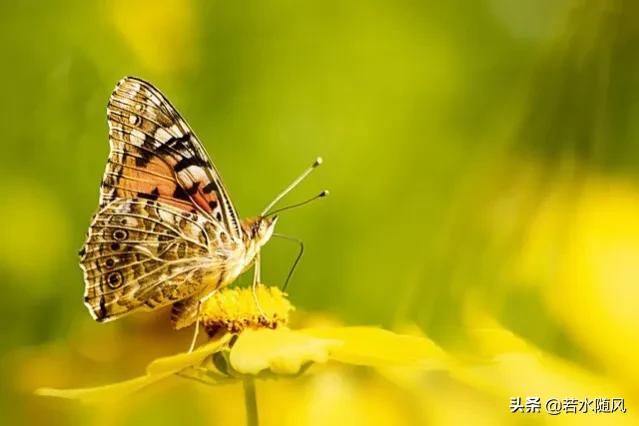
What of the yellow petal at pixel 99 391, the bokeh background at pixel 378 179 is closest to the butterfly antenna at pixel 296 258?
the bokeh background at pixel 378 179

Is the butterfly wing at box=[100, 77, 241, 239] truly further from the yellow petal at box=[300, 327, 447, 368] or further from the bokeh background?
the yellow petal at box=[300, 327, 447, 368]

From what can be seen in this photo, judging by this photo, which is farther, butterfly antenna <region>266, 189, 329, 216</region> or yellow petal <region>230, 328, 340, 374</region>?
butterfly antenna <region>266, 189, 329, 216</region>

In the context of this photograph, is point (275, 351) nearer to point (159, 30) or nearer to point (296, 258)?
point (296, 258)

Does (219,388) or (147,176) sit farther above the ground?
(147,176)

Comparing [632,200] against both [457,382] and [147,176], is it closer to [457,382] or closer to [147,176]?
[457,382]

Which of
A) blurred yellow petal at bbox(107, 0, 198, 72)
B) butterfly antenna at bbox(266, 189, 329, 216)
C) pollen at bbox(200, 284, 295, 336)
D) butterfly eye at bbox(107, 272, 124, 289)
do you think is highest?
blurred yellow petal at bbox(107, 0, 198, 72)

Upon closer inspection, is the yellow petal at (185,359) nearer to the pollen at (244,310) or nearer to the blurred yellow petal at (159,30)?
the pollen at (244,310)

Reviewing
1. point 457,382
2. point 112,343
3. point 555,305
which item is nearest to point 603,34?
point 555,305

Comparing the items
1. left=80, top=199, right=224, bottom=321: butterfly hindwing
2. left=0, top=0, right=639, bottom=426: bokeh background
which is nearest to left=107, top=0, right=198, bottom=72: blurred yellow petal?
left=0, top=0, right=639, bottom=426: bokeh background
